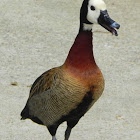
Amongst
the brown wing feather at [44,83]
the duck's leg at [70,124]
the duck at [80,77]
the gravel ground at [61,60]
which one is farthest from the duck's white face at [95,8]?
the gravel ground at [61,60]

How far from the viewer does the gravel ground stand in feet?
18.8

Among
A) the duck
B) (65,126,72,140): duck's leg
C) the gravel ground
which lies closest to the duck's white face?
the duck

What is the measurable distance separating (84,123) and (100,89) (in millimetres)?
1365

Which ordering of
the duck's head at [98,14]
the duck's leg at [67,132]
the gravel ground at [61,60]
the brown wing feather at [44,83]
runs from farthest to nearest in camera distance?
the gravel ground at [61,60] → the duck's leg at [67,132] → the brown wing feather at [44,83] → the duck's head at [98,14]

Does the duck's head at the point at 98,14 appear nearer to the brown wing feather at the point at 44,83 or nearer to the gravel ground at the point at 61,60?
the brown wing feather at the point at 44,83

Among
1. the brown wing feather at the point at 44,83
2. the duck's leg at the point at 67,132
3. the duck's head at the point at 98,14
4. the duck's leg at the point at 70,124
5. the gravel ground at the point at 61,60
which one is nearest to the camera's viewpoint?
the duck's head at the point at 98,14

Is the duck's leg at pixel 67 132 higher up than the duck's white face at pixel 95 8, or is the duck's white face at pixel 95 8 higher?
the duck's white face at pixel 95 8

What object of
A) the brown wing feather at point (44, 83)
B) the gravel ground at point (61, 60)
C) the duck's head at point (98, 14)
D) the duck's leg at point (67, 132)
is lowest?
the gravel ground at point (61, 60)

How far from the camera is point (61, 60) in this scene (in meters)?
7.12

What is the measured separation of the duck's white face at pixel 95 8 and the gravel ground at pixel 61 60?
166 cm

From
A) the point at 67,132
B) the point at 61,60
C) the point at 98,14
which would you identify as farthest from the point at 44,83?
the point at 61,60

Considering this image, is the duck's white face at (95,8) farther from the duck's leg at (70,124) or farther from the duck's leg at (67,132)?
the duck's leg at (67,132)

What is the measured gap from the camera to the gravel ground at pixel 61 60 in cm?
574

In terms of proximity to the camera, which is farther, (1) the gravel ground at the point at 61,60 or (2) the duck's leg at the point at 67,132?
(1) the gravel ground at the point at 61,60
